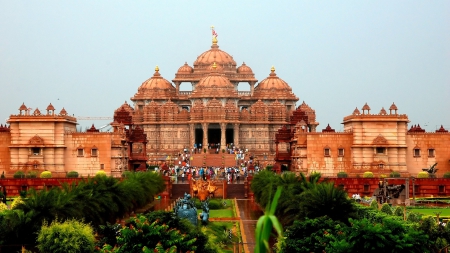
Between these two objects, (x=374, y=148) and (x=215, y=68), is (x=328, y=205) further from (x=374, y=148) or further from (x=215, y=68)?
(x=215, y=68)

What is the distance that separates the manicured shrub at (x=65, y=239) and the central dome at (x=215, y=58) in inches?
3048

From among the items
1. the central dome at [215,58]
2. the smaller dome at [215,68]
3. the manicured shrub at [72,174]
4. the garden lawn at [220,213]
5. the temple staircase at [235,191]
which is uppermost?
the central dome at [215,58]

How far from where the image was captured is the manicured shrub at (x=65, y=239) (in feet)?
101

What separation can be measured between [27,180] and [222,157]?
26310 millimetres

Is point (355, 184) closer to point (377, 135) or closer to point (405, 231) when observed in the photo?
point (377, 135)

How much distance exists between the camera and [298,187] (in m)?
42.6

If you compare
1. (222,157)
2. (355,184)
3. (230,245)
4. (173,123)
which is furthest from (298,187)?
(173,123)

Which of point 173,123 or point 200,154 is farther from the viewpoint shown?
point 173,123

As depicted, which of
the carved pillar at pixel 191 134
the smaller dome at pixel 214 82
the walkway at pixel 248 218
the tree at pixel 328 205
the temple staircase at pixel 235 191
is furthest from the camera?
the smaller dome at pixel 214 82

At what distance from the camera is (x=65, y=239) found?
30.7m

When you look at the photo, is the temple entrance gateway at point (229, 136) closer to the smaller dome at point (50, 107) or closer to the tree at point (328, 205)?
the smaller dome at point (50, 107)

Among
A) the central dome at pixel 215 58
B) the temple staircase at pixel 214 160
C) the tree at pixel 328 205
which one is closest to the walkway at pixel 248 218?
the tree at pixel 328 205

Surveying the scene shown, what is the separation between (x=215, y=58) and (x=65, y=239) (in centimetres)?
7924

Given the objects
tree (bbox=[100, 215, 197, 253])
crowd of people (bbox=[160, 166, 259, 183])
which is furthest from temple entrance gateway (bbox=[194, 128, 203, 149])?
tree (bbox=[100, 215, 197, 253])
